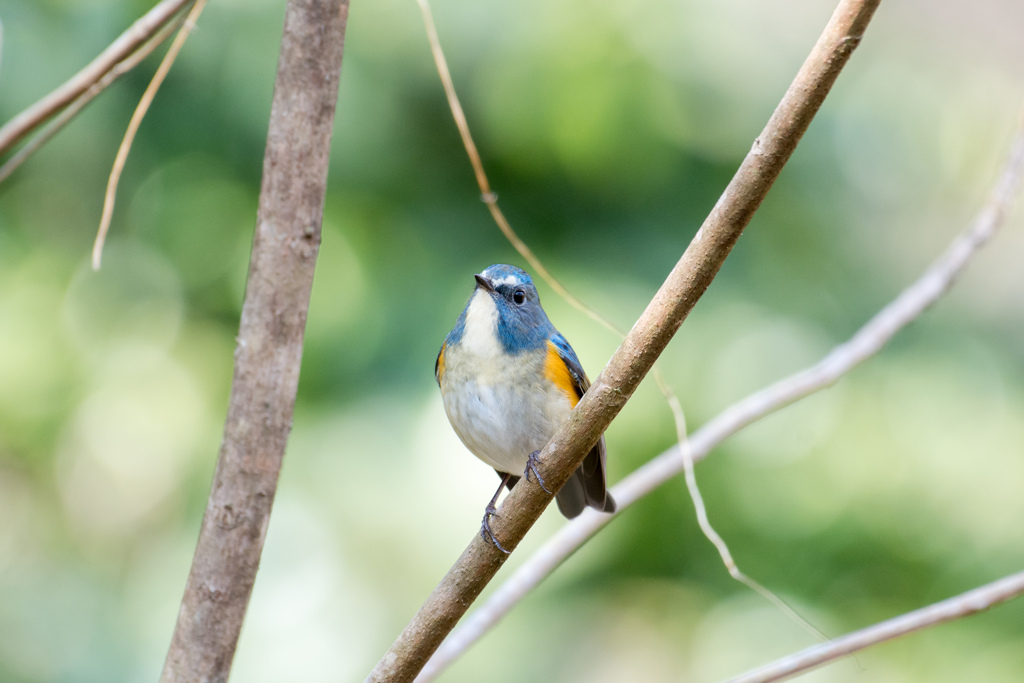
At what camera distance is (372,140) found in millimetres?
2979

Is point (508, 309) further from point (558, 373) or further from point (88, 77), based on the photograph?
point (88, 77)

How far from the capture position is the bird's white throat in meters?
1.48

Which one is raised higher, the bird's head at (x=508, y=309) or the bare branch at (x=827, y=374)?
the bird's head at (x=508, y=309)

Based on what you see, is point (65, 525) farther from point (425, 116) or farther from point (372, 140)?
point (425, 116)

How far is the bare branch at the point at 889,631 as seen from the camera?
103 centimetres

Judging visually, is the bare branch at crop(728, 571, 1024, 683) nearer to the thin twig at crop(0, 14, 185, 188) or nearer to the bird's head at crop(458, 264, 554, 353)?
the bird's head at crop(458, 264, 554, 353)

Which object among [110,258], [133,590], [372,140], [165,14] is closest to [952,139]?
[372,140]

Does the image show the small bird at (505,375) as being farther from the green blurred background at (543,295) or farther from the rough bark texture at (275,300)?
the green blurred background at (543,295)

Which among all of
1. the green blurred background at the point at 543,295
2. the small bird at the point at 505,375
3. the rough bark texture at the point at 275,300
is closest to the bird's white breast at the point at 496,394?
the small bird at the point at 505,375

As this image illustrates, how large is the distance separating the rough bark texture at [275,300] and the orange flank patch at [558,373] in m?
0.53

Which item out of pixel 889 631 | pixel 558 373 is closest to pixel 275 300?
pixel 558 373

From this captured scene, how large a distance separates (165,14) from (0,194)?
223 cm

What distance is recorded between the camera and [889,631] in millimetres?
1065

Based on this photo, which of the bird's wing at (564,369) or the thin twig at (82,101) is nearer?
the thin twig at (82,101)
